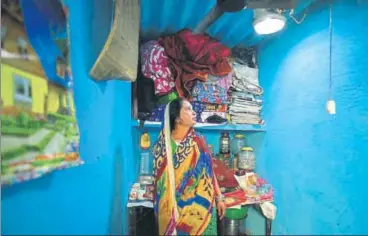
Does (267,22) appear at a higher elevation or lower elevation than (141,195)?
higher

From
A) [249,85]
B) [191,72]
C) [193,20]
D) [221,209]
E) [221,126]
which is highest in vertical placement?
[193,20]

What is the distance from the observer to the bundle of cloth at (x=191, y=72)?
78 cm

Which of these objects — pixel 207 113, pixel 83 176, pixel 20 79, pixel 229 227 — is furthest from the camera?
→ pixel 229 227

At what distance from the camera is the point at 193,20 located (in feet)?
2.23

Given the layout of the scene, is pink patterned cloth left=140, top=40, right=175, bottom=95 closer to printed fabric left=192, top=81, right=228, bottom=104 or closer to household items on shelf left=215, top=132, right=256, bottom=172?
printed fabric left=192, top=81, right=228, bottom=104

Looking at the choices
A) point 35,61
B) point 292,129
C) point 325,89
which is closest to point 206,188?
point 292,129

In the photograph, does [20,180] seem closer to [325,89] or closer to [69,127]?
[69,127]

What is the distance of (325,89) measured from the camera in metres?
0.45

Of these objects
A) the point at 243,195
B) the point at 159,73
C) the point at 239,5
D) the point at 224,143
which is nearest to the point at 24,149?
the point at 239,5

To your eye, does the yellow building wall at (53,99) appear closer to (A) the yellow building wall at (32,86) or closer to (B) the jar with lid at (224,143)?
(A) the yellow building wall at (32,86)

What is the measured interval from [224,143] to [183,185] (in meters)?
0.23

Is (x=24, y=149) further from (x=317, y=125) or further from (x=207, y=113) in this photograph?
(x=207, y=113)

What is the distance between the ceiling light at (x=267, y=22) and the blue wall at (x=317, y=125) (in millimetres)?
26

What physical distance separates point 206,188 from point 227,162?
0.44 ft
